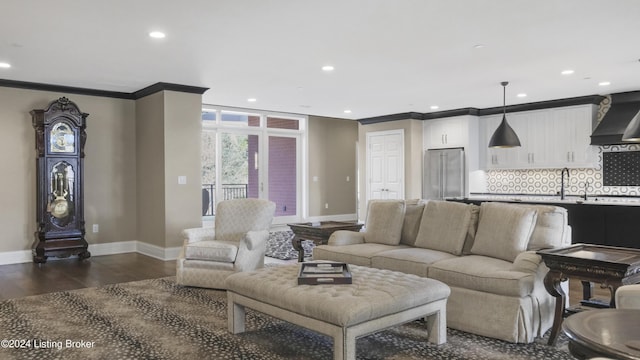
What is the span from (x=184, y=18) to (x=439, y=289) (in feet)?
9.38

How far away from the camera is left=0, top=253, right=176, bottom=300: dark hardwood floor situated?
491cm

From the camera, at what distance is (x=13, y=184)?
6.38 meters

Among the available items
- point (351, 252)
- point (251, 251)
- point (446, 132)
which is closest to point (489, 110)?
point (446, 132)

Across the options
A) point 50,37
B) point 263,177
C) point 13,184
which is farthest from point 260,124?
point 50,37

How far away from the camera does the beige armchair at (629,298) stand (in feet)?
6.88

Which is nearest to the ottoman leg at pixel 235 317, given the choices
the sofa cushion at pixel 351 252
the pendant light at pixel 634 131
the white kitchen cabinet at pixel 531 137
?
the sofa cushion at pixel 351 252

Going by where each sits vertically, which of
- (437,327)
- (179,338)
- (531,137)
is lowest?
(179,338)

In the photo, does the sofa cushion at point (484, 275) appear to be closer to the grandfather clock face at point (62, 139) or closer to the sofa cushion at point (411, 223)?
the sofa cushion at point (411, 223)

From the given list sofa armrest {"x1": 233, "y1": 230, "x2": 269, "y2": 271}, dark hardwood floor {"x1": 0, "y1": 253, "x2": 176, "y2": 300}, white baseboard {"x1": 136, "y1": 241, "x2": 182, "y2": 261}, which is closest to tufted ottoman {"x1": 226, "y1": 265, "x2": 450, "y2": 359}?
sofa armrest {"x1": 233, "y1": 230, "x2": 269, "y2": 271}

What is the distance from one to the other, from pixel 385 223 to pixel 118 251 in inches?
177

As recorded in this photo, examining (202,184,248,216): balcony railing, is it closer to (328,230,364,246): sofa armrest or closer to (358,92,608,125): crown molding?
(358,92,608,125): crown molding

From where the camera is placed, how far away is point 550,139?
8234 mm

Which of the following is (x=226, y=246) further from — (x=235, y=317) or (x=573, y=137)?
(x=573, y=137)

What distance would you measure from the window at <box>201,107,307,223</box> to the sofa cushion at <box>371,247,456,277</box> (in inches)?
220
